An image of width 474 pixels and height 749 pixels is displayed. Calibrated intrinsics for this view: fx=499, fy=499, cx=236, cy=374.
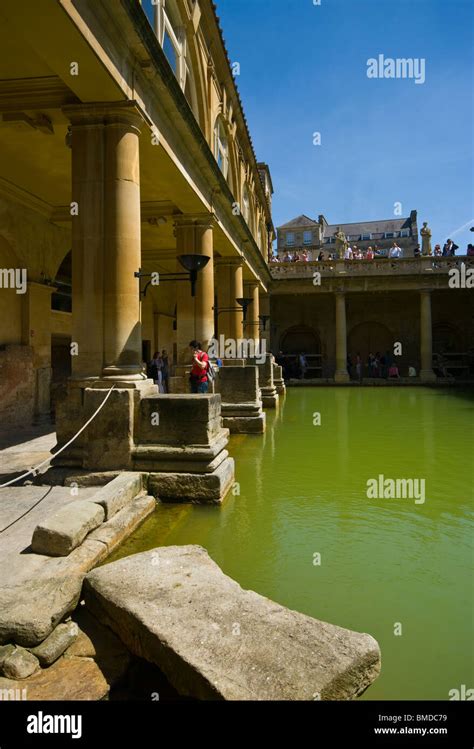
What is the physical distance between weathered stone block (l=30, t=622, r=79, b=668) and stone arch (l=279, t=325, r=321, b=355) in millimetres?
28424

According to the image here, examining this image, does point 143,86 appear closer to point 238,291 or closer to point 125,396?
point 125,396

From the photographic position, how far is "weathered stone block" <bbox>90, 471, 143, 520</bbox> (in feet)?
14.7

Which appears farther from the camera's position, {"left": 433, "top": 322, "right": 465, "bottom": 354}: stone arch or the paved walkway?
{"left": 433, "top": 322, "right": 465, "bottom": 354}: stone arch

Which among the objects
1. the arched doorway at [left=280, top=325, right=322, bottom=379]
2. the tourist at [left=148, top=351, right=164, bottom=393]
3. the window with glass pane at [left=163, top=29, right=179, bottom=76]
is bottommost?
the tourist at [left=148, top=351, right=164, bottom=393]

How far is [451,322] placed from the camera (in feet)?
96.6

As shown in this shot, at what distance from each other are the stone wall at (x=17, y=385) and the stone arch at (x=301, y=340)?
2168 centimetres

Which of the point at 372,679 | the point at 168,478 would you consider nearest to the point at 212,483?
the point at 168,478

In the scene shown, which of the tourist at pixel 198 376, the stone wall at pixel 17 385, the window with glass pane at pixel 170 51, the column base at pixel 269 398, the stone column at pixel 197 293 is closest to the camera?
the tourist at pixel 198 376

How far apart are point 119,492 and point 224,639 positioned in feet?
8.29

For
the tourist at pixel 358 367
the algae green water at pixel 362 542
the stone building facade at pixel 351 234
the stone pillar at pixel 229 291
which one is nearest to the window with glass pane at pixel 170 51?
the stone pillar at pixel 229 291

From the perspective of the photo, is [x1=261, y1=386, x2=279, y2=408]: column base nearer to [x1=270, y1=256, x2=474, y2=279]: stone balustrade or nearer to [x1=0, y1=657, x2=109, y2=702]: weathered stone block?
[x1=0, y1=657, x2=109, y2=702]: weathered stone block

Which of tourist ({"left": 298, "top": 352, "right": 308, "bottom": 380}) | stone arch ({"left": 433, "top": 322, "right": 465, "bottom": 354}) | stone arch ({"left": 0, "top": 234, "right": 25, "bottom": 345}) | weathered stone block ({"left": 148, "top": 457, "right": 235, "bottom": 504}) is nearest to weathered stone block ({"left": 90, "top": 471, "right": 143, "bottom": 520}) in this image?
weathered stone block ({"left": 148, "top": 457, "right": 235, "bottom": 504})

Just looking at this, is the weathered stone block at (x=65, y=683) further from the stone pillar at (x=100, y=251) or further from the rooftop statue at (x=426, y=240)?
the rooftop statue at (x=426, y=240)

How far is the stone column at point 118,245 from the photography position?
593cm
